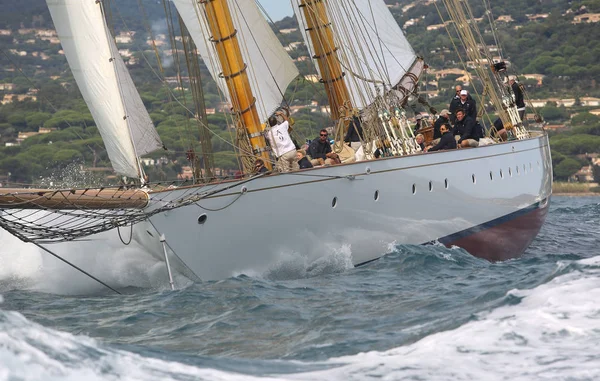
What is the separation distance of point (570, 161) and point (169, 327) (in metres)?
61.0

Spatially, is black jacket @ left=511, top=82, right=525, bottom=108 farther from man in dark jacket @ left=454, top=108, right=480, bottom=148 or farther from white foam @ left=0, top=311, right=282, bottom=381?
white foam @ left=0, top=311, right=282, bottom=381

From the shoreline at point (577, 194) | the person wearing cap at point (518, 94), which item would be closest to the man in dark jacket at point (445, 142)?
the person wearing cap at point (518, 94)

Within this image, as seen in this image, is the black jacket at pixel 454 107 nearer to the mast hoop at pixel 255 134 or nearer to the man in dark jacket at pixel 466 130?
the man in dark jacket at pixel 466 130

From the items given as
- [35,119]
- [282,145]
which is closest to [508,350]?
[282,145]

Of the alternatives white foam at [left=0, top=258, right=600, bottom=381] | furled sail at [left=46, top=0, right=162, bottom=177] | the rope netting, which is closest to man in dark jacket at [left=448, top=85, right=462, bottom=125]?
the rope netting

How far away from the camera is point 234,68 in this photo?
13.1 m

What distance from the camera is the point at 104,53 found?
12000 millimetres

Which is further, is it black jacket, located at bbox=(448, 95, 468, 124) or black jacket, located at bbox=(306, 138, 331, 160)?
black jacket, located at bbox=(448, 95, 468, 124)

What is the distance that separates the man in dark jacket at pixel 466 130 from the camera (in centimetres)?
1577

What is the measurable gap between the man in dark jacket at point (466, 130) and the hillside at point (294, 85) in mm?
36059

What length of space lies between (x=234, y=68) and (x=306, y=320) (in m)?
4.90

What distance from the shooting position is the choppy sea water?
6.90 meters

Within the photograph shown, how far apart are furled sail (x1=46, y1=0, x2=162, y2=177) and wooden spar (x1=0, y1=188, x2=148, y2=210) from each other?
0.87 metres

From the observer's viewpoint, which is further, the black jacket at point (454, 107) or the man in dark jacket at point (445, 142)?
the black jacket at point (454, 107)
